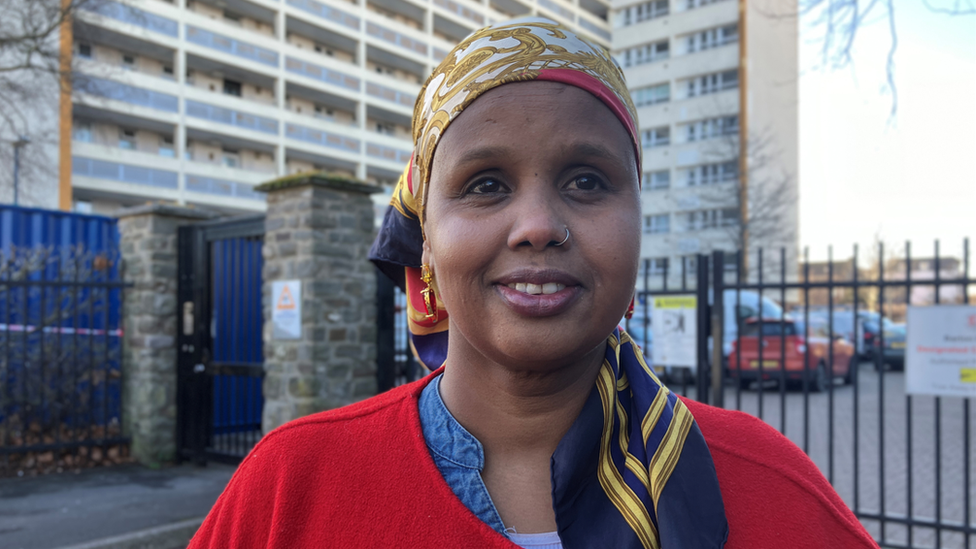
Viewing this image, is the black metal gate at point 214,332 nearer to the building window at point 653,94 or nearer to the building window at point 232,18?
the building window at point 232,18

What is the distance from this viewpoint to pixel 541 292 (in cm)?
102

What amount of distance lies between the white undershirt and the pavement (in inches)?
192

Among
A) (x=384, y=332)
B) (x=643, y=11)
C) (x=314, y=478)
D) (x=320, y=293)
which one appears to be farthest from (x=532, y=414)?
(x=643, y=11)

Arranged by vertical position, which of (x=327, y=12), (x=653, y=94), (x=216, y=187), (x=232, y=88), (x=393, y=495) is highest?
(x=327, y=12)

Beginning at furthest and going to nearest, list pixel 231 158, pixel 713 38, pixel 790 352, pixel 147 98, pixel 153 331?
pixel 713 38 < pixel 231 158 < pixel 147 98 < pixel 790 352 < pixel 153 331

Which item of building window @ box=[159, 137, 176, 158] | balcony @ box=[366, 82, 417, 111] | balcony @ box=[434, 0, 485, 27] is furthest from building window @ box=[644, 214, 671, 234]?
building window @ box=[159, 137, 176, 158]

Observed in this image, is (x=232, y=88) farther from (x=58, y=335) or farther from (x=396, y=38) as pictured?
(x=58, y=335)

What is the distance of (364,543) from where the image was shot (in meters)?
1.05

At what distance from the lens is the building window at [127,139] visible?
42.6 m

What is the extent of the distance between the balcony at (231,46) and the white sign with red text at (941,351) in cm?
4730

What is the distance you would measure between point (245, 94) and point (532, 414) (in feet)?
174

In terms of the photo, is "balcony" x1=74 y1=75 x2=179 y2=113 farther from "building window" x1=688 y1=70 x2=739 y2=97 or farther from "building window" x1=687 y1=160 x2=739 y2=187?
"building window" x1=688 y1=70 x2=739 y2=97

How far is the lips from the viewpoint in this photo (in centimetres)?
101

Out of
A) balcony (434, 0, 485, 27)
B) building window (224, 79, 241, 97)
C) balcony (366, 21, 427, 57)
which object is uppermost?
balcony (434, 0, 485, 27)
